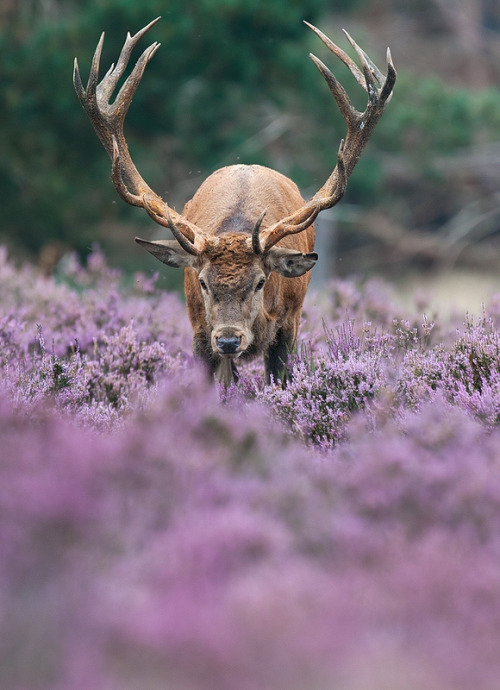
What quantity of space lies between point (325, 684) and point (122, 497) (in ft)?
3.41

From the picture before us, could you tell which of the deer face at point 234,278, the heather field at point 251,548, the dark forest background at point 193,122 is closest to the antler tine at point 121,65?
the deer face at point 234,278

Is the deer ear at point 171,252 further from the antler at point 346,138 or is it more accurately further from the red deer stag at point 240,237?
the antler at point 346,138

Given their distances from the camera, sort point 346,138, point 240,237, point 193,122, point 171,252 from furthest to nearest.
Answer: point 193,122 → point 346,138 → point 171,252 → point 240,237

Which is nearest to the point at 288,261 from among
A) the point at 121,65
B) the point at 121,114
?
the point at 121,114

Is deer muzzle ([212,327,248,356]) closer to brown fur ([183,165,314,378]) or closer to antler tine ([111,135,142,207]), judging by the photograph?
brown fur ([183,165,314,378])

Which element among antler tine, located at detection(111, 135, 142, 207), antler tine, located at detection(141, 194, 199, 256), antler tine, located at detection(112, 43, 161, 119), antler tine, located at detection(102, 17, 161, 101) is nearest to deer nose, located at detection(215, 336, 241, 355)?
antler tine, located at detection(141, 194, 199, 256)

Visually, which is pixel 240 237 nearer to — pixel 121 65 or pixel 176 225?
pixel 176 225

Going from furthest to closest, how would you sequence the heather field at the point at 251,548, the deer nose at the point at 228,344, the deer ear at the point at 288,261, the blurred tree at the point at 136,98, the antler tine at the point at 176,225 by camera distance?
1. the blurred tree at the point at 136,98
2. the deer ear at the point at 288,261
3. the antler tine at the point at 176,225
4. the deer nose at the point at 228,344
5. the heather field at the point at 251,548

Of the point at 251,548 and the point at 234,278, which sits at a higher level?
the point at 251,548

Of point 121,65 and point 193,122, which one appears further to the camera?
point 193,122

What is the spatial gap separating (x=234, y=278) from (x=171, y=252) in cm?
62

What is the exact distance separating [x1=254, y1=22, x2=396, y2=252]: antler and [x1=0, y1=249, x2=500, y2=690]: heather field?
5.46ft

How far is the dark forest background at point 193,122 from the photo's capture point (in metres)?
14.7

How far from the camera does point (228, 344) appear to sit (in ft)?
18.1
